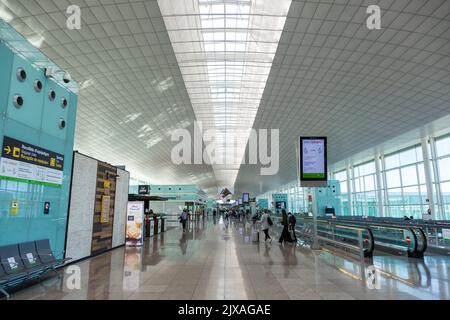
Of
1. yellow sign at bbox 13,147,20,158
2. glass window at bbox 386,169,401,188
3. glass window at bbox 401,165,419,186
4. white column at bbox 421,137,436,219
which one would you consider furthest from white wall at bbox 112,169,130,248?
glass window at bbox 386,169,401,188

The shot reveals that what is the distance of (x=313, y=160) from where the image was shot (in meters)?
12.7

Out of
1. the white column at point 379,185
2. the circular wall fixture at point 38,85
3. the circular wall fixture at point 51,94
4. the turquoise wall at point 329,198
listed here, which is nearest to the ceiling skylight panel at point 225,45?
the circular wall fixture at point 51,94

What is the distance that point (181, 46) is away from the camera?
18.9 meters

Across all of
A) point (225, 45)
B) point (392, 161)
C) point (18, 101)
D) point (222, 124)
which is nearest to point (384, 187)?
point (392, 161)

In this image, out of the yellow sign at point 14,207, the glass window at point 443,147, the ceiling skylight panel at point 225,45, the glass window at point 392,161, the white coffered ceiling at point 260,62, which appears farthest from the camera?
the glass window at point 392,161

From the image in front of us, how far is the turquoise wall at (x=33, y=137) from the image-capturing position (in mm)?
6379

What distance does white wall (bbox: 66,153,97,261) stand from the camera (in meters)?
9.44

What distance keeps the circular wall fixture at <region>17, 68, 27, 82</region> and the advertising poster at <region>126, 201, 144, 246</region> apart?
28.4ft

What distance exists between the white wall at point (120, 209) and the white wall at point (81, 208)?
260 cm

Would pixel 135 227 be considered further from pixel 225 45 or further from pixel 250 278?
pixel 225 45

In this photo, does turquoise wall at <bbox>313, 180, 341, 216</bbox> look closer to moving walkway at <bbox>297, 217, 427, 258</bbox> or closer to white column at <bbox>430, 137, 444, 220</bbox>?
white column at <bbox>430, 137, 444, 220</bbox>

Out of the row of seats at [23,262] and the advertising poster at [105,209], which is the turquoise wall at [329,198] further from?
the row of seats at [23,262]

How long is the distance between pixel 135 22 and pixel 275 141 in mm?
26144
